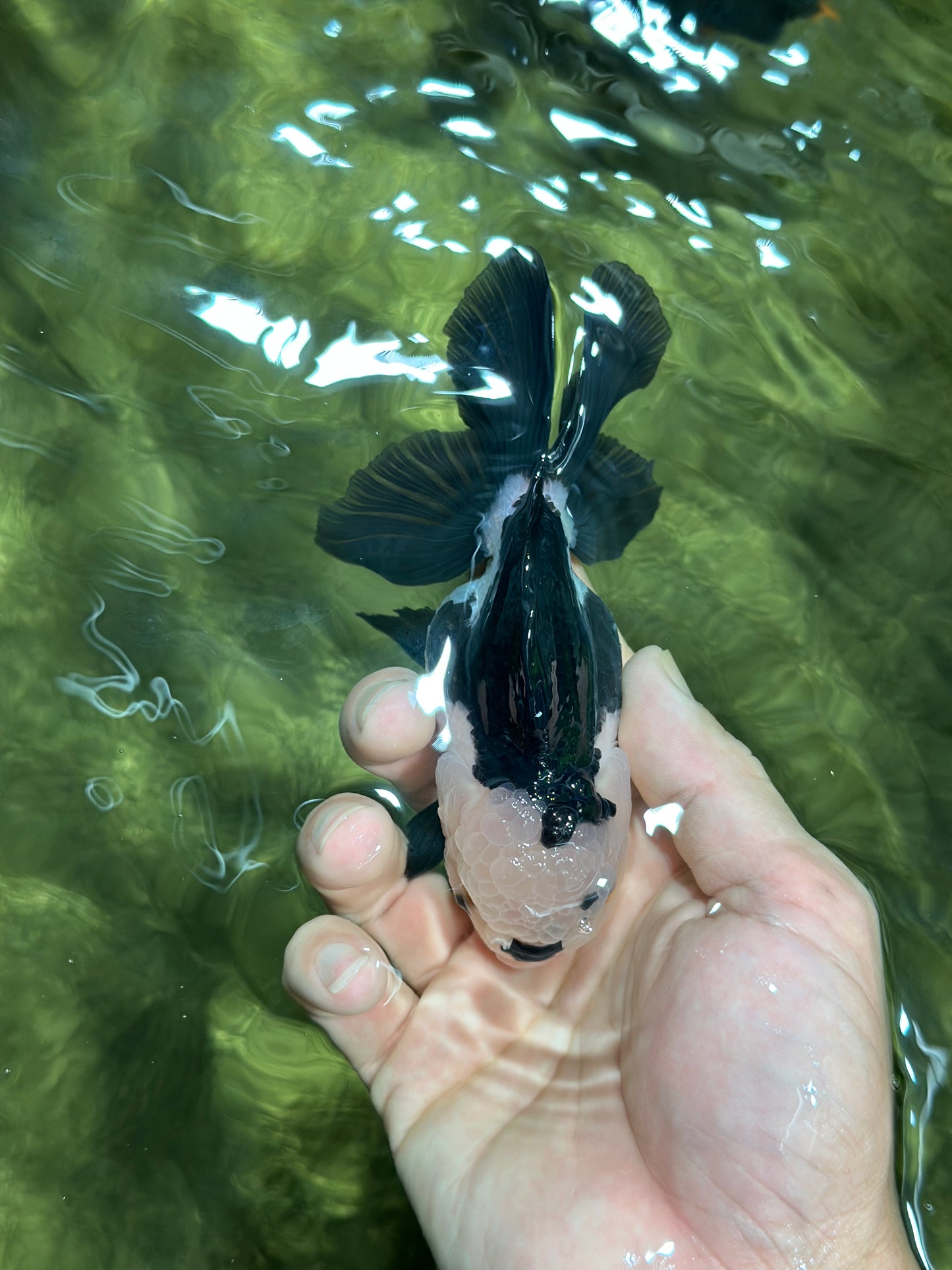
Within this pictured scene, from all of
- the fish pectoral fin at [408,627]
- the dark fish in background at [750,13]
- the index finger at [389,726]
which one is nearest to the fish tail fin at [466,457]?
the fish pectoral fin at [408,627]

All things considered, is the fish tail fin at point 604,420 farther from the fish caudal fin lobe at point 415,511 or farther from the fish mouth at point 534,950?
the fish mouth at point 534,950

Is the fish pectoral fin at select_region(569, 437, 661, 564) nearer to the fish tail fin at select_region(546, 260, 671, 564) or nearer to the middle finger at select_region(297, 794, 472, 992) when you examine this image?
the fish tail fin at select_region(546, 260, 671, 564)

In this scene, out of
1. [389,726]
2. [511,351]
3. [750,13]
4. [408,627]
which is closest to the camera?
[389,726]

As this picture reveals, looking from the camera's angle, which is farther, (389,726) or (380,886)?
(380,886)

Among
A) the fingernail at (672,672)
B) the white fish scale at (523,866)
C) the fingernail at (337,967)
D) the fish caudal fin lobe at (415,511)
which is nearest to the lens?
the white fish scale at (523,866)

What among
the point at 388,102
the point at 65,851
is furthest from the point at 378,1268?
the point at 388,102

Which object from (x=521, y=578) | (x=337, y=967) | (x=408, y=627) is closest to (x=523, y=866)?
(x=337, y=967)

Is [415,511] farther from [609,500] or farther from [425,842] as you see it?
[425,842]
